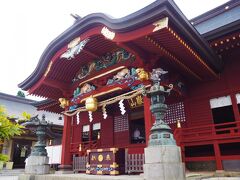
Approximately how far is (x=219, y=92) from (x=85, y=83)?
235 inches

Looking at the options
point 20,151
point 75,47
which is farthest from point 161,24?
point 20,151

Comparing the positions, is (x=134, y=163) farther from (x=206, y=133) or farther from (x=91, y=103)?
(x=206, y=133)

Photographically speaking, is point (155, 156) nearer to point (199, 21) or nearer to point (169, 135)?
point (169, 135)

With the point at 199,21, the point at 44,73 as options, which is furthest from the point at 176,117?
the point at 199,21

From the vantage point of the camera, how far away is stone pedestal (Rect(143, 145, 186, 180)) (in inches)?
211

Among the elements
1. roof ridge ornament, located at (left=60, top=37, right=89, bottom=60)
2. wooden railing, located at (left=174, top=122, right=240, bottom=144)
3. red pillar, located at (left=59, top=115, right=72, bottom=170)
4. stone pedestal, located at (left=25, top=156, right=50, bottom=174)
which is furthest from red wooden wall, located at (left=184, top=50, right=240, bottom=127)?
stone pedestal, located at (left=25, top=156, right=50, bottom=174)

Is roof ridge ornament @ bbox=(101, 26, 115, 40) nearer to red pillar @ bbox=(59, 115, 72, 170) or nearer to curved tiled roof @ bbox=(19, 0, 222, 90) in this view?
curved tiled roof @ bbox=(19, 0, 222, 90)

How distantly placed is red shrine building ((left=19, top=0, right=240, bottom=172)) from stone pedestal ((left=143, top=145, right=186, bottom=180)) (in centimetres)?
175

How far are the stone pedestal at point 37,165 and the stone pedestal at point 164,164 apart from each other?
5.90 m

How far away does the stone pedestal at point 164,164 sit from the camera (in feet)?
17.6

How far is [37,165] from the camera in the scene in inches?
380

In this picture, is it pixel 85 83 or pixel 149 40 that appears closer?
pixel 149 40

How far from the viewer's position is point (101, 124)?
541 inches

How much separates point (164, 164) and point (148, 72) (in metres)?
3.43
